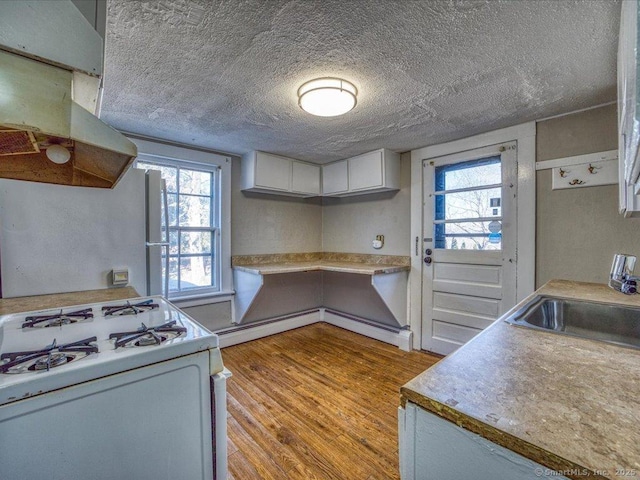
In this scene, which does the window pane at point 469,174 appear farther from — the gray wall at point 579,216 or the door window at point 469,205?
the gray wall at point 579,216

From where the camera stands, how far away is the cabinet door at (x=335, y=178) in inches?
134

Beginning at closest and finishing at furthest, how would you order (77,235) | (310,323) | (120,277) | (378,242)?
1. (77,235)
2. (120,277)
3. (378,242)
4. (310,323)

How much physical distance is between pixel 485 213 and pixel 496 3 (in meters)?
1.77

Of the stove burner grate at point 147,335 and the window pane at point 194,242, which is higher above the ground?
the window pane at point 194,242

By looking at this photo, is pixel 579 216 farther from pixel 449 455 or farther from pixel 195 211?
pixel 195 211

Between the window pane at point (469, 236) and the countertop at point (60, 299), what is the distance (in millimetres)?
2578

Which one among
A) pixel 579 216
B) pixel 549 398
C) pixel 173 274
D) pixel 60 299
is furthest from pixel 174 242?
pixel 579 216

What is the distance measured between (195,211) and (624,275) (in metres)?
3.18

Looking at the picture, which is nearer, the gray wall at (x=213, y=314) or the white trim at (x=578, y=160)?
the white trim at (x=578, y=160)

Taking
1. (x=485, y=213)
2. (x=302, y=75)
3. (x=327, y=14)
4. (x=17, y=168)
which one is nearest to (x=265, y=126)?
(x=302, y=75)

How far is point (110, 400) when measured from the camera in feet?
2.63

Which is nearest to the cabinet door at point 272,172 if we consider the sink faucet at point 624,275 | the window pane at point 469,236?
the window pane at point 469,236

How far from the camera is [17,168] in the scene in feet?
4.31

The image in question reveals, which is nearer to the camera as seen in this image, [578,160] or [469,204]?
[578,160]
